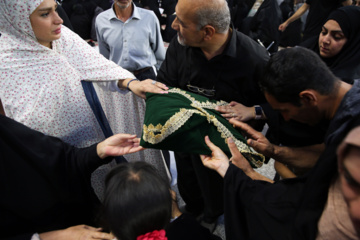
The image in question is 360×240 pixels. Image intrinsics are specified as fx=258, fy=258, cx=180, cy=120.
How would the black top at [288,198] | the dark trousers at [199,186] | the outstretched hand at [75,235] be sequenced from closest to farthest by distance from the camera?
the black top at [288,198]
the outstretched hand at [75,235]
the dark trousers at [199,186]

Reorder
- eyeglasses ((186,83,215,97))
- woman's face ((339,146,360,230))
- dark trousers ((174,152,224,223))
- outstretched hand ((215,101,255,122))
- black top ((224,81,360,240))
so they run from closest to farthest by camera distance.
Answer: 1. woman's face ((339,146,360,230))
2. black top ((224,81,360,240))
3. outstretched hand ((215,101,255,122))
4. eyeglasses ((186,83,215,97))
5. dark trousers ((174,152,224,223))

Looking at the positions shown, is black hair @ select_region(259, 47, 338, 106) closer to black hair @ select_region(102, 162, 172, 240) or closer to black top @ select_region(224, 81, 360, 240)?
black top @ select_region(224, 81, 360, 240)

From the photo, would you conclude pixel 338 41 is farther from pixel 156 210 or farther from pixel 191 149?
pixel 156 210

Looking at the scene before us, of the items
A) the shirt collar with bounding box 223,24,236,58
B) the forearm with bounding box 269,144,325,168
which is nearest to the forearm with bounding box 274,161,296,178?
the forearm with bounding box 269,144,325,168

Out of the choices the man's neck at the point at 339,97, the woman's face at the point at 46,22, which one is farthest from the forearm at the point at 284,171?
the woman's face at the point at 46,22

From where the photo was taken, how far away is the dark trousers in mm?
1931

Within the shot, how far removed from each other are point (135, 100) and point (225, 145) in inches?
31.3

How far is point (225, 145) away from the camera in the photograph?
1.45 m

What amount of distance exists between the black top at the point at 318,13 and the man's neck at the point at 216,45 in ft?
7.29

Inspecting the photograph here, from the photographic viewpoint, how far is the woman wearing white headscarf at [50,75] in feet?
4.76

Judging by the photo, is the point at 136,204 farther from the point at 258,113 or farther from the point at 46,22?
the point at 46,22

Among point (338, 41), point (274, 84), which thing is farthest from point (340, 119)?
point (338, 41)

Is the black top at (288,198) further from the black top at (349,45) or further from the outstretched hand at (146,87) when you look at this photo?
the black top at (349,45)

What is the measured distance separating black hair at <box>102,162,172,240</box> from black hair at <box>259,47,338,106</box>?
2.44 feet
